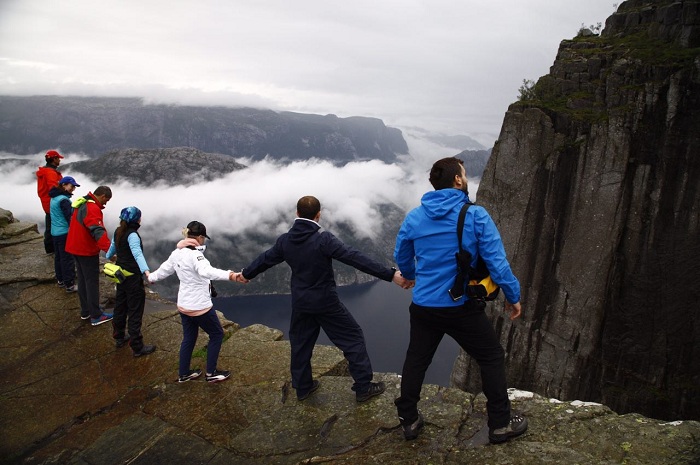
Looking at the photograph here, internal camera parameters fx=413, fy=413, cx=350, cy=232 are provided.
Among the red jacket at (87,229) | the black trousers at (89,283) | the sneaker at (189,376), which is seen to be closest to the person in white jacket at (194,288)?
the sneaker at (189,376)

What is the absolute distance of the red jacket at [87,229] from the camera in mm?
8953

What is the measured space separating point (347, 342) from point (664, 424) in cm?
423

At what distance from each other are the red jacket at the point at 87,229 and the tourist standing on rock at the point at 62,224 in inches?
57.8

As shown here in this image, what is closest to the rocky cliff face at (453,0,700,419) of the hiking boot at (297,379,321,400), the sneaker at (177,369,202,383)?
the hiking boot at (297,379,321,400)

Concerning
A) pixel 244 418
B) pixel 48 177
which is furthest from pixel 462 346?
pixel 48 177

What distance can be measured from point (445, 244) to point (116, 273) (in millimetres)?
6676

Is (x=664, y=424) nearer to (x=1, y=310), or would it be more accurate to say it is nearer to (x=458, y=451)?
(x=458, y=451)

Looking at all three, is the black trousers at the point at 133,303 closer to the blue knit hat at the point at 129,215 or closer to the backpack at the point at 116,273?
the backpack at the point at 116,273

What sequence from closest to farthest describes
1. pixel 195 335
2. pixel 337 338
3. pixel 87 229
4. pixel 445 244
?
pixel 445 244 < pixel 337 338 < pixel 195 335 < pixel 87 229

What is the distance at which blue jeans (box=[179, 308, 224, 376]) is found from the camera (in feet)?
23.9

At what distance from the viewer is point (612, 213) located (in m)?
25.5

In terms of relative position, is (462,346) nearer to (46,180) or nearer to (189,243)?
(189,243)

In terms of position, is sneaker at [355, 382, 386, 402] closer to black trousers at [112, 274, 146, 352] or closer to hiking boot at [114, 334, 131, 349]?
black trousers at [112, 274, 146, 352]

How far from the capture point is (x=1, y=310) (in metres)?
10.4
